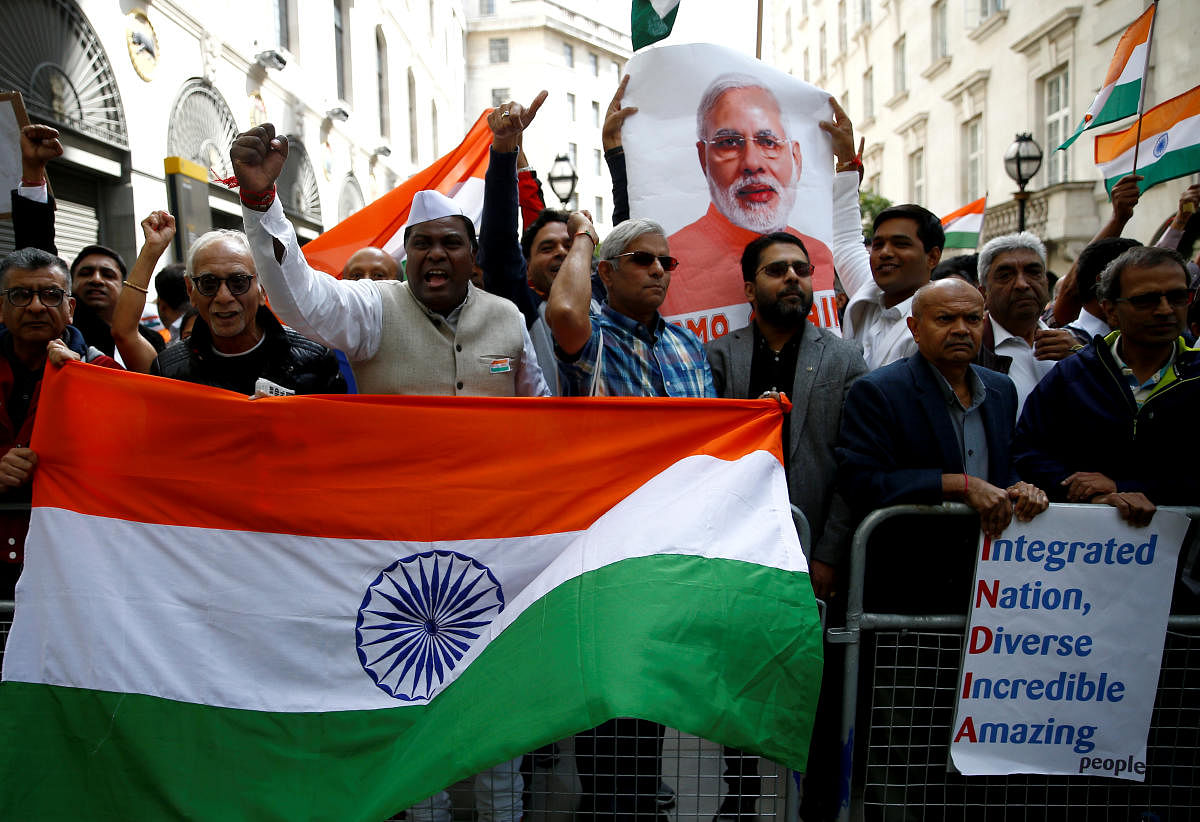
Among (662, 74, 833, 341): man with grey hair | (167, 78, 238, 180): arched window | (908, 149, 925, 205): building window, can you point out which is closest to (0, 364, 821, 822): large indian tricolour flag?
(662, 74, 833, 341): man with grey hair

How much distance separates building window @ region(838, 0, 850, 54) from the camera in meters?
34.2

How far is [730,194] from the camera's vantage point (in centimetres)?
395

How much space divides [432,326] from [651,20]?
2133 mm

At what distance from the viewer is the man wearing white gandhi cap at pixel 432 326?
308 cm

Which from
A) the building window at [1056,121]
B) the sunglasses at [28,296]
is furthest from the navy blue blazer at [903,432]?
the building window at [1056,121]

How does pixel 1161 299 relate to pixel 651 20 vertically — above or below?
below

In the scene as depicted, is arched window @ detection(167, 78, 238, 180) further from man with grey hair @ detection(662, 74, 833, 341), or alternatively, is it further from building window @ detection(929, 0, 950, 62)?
building window @ detection(929, 0, 950, 62)

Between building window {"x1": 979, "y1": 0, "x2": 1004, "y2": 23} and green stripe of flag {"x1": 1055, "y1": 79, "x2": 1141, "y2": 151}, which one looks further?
building window {"x1": 979, "y1": 0, "x2": 1004, "y2": 23}

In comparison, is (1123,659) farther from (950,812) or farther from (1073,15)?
(1073,15)

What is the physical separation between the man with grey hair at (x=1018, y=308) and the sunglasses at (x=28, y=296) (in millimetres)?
3635

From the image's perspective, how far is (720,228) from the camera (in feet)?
13.0

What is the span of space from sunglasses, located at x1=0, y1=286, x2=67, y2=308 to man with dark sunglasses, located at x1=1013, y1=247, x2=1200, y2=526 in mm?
3386

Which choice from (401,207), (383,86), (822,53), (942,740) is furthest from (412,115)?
(942,740)

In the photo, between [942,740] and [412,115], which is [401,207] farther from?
[412,115]
